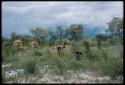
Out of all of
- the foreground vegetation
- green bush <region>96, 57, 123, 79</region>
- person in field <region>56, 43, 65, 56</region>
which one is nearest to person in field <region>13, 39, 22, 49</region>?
the foreground vegetation

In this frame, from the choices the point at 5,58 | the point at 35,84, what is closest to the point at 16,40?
the point at 5,58

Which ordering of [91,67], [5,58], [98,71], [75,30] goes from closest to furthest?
[98,71] → [91,67] → [5,58] → [75,30]

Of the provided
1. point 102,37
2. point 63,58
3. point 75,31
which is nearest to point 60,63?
point 63,58

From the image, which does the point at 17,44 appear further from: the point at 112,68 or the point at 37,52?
the point at 112,68

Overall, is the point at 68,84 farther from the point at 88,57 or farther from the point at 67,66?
the point at 88,57

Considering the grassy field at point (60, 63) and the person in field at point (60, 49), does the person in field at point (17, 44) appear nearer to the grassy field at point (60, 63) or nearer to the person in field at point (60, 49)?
the grassy field at point (60, 63)

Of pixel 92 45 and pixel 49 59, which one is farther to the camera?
pixel 92 45

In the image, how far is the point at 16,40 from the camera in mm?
12086

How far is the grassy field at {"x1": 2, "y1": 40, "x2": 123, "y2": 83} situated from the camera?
8523mm

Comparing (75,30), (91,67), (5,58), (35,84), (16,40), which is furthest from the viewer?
(75,30)

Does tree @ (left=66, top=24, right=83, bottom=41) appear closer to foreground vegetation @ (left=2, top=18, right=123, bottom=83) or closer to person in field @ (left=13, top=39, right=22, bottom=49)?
foreground vegetation @ (left=2, top=18, right=123, bottom=83)

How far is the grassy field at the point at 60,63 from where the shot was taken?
8.52 m

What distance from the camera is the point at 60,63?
9438 mm

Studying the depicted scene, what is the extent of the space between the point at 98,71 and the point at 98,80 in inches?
32.9
